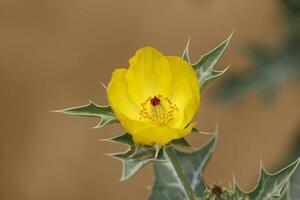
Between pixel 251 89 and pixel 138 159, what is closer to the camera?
pixel 138 159

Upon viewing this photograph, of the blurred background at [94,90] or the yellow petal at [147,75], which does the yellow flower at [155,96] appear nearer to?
the yellow petal at [147,75]

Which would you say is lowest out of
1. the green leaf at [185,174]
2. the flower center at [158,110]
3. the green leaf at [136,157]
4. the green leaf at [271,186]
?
the green leaf at [271,186]

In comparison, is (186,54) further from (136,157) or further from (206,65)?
(136,157)

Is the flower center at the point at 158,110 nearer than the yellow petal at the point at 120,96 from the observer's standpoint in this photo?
No

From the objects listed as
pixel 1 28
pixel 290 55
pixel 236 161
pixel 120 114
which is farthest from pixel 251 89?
pixel 1 28

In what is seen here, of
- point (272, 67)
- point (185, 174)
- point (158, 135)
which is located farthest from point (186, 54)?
point (272, 67)

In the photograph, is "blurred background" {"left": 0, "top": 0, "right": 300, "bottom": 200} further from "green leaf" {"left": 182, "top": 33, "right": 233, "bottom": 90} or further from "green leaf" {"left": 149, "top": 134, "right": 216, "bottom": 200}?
"green leaf" {"left": 182, "top": 33, "right": 233, "bottom": 90}

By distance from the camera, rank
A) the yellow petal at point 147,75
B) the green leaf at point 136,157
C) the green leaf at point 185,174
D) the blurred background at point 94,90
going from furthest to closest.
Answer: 1. the blurred background at point 94,90
2. the green leaf at point 185,174
3. the yellow petal at point 147,75
4. the green leaf at point 136,157

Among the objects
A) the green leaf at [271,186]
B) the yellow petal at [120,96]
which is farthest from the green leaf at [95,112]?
the green leaf at [271,186]

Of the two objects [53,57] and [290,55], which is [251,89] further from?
[53,57]
